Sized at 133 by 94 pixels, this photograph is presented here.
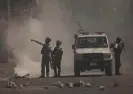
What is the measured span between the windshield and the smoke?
168 mm

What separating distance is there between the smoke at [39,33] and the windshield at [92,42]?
168mm

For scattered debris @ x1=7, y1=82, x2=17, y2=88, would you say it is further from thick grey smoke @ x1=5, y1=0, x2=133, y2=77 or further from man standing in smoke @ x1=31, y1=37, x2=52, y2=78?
man standing in smoke @ x1=31, y1=37, x2=52, y2=78

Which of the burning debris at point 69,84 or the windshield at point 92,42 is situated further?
the windshield at point 92,42

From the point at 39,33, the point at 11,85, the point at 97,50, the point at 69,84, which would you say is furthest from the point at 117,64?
the point at 11,85

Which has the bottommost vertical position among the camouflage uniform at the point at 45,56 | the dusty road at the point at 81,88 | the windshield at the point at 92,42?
the dusty road at the point at 81,88

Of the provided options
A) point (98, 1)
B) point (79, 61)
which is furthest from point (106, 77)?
point (98, 1)

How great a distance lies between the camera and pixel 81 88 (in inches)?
258

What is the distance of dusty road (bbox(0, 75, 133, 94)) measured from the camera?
6.51 meters

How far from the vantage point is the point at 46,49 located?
261 inches

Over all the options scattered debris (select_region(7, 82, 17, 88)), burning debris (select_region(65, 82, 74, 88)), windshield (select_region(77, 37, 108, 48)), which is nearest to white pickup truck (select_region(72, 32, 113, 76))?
windshield (select_region(77, 37, 108, 48))

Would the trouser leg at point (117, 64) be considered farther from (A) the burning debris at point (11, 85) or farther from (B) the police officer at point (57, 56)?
(A) the burning debris at point (11, 85)

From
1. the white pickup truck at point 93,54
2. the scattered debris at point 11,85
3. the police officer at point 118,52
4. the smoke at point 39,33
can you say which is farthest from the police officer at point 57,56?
the police officer at point 118,52

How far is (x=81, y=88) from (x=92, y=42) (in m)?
0.51

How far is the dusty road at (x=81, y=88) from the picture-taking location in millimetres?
6512
